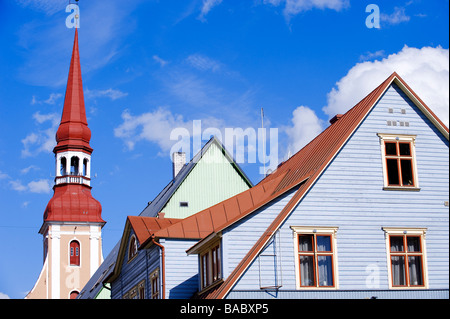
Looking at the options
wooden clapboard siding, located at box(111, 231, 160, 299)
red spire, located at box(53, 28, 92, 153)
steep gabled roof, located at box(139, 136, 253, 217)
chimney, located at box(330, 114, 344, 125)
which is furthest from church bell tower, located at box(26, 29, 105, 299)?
chimney, located at box(330, 114, 344, 125)

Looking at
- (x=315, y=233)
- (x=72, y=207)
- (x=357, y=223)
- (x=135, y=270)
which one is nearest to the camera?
(x=315, y=233)

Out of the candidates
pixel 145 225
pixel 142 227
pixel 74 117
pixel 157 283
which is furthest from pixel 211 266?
pixel 74 117

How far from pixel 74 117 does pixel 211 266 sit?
7717cm

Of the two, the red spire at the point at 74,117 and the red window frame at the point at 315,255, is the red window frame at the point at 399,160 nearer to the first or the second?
the red window frame at the point at 315,255

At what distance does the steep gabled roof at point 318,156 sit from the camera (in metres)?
31.9

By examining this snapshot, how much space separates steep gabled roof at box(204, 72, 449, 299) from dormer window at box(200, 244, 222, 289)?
107 centimetres

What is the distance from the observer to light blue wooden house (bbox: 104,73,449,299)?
32125 mm

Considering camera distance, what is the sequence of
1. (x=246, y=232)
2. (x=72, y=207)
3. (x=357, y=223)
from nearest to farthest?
(x=357, y=223) < (x=246, y=232) < (x=72, y=207)

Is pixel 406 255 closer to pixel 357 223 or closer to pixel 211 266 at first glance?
pixel 357 223

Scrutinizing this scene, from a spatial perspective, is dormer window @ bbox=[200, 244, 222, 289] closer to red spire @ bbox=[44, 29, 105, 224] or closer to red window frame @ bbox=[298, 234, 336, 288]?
red window frame @ bbox=[298, 234, 336, 288]

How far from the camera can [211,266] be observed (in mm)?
34875

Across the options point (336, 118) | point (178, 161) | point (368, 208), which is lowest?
point (368, 208)
